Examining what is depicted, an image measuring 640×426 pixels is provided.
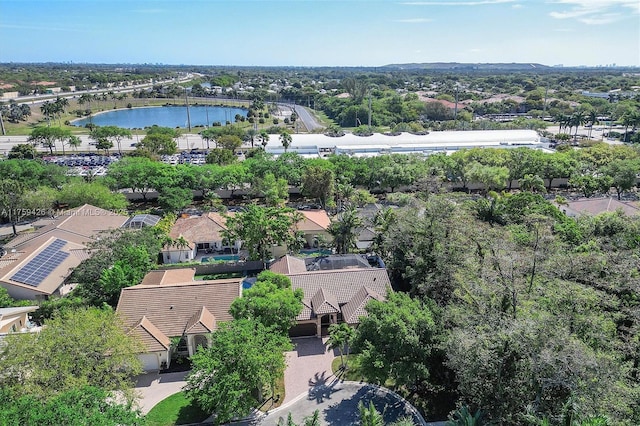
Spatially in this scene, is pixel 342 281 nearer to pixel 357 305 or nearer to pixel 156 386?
pixel 357 305

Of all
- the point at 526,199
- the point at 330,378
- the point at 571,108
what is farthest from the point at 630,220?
the point at 571,108

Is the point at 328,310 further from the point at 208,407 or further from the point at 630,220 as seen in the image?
the point at 630,220

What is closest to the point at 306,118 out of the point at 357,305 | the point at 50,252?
the point at 50,252

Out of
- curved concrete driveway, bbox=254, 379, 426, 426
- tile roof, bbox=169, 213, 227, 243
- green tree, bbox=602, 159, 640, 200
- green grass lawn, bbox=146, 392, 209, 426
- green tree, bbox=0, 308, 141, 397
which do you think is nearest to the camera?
green tree, bbox=0, 308, 141, 397

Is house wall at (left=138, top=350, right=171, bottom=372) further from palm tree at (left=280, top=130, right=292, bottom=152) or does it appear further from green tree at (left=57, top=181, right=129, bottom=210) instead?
palm tree at (left=280, top=130, right=292, bottom=152)

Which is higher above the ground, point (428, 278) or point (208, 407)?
point (428, 278)

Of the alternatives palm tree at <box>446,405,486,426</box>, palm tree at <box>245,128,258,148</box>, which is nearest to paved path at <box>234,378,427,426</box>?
palm tree at <box>446,405,486,426</box>
